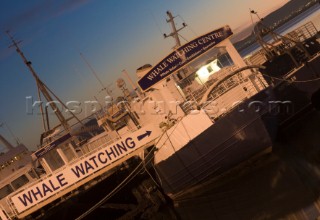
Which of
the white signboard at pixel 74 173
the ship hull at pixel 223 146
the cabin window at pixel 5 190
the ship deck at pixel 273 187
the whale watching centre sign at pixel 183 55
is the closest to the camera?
the ship deck at pixel 273 187

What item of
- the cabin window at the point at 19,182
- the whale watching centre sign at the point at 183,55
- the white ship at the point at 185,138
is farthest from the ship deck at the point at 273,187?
the cabin window at the point at 19,182

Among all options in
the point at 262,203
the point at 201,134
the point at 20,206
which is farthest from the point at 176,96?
the point at 20,206

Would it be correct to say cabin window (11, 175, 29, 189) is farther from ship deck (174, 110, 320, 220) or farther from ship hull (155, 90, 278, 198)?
ship hull (155, 90, 278, 198)

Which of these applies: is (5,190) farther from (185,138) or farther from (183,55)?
(183,55)

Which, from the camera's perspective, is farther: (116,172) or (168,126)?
(116,172)

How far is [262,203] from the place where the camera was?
1597 centimetres

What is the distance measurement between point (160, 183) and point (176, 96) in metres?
5.16

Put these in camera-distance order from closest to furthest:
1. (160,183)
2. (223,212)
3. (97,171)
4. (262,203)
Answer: (262,203)
(223,212)
(97,171)
(160,183)

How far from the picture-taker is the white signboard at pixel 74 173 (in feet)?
61.5

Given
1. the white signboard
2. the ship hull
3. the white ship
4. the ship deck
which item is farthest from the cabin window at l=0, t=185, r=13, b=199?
the ship hull

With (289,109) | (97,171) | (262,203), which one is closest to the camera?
(262,203)

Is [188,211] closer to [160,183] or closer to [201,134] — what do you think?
[160,183]

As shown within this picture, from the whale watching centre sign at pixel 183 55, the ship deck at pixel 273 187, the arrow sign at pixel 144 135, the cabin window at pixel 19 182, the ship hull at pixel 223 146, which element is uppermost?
the whale watching centre sign at pixel 183 55

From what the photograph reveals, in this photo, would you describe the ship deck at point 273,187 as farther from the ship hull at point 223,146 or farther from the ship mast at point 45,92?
the ship mast at point 45,92
